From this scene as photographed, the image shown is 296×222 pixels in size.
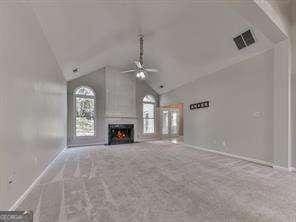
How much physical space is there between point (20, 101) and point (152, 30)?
3981mm

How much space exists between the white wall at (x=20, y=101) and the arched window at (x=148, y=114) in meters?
6.75

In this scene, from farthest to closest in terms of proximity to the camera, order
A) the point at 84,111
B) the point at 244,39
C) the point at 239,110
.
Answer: the point at 84,111, the point at 239,110, the point at 244,39

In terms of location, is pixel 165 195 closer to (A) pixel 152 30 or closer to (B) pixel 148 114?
(A) pixel 152 30

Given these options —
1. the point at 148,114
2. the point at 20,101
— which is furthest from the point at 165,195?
the point at 148,114

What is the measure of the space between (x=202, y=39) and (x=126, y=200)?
4550mm

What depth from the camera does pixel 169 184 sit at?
9.20ft

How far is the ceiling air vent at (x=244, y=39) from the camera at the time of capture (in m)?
4.10

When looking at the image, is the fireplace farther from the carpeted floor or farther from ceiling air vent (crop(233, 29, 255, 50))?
ceiling air vent (crop(233, 29, 255, 50))

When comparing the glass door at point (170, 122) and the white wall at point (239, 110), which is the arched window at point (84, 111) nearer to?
the glass door at point (170, 122)

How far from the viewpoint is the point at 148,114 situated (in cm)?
993

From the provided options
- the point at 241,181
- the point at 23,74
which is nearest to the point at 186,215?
the point at 241,181

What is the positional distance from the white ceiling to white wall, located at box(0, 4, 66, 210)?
0.59 metres

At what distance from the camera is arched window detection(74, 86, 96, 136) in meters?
7.87

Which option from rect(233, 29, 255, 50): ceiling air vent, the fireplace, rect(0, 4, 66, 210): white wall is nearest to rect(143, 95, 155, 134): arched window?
the fireplace
